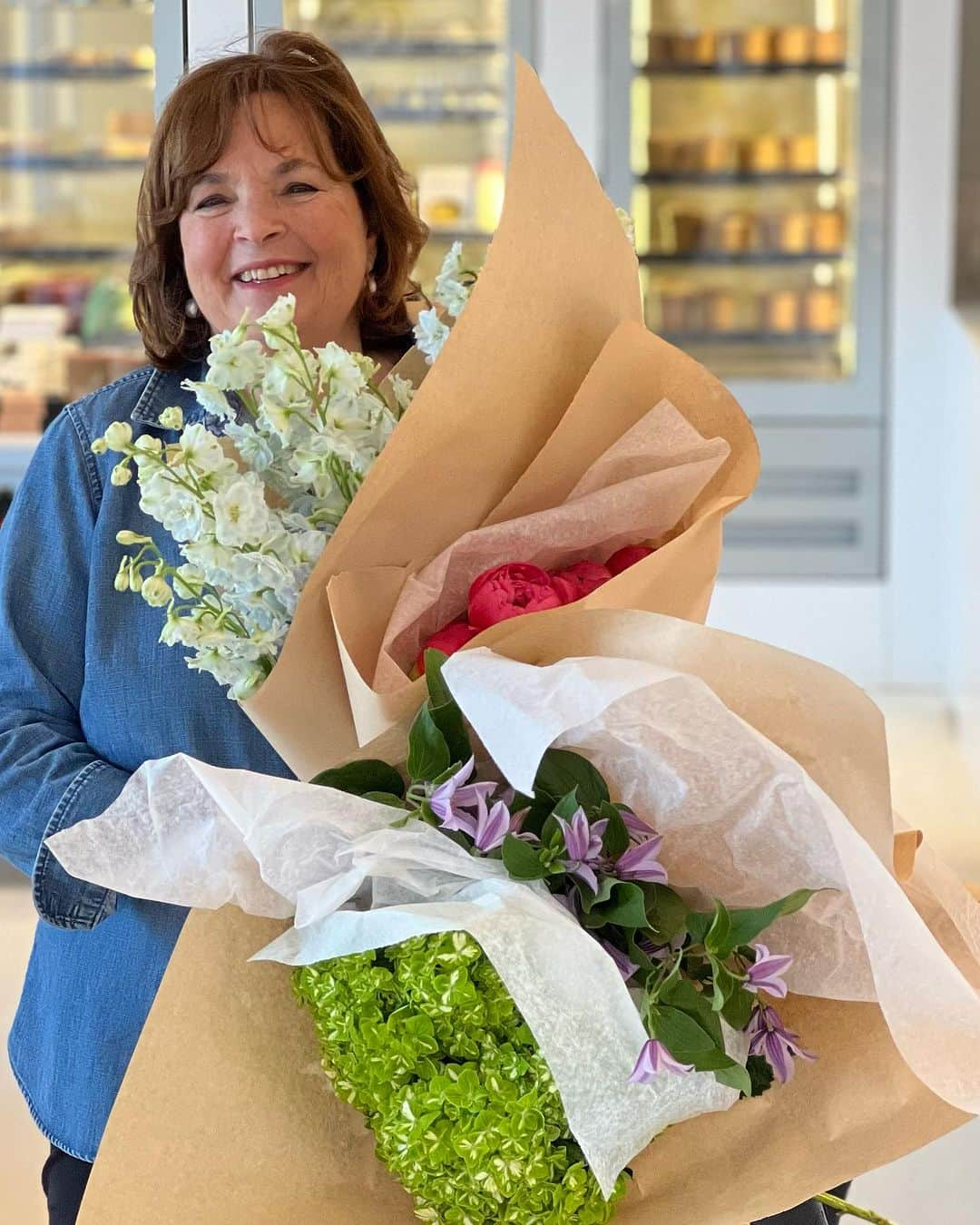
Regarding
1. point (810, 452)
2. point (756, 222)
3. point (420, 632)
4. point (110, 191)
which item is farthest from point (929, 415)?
point (420, 632)

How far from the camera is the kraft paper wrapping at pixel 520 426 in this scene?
82 centimetres

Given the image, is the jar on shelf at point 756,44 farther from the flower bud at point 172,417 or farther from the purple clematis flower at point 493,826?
the purple clematis flower at point 493,826

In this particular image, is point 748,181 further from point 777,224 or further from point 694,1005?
point 694,1005

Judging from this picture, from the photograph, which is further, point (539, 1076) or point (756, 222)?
point (756, 222)

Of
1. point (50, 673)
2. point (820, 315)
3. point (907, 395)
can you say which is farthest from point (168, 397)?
point (820, 315)

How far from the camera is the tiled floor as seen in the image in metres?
2.61

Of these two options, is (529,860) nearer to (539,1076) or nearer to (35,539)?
(539,1076)

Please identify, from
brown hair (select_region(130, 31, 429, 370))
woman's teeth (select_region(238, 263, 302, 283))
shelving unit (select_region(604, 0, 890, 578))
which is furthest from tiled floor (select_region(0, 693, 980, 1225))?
woman's teeth (select_region(238, 263, 302, 283))

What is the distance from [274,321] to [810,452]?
4304mm

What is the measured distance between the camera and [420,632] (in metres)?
0.85

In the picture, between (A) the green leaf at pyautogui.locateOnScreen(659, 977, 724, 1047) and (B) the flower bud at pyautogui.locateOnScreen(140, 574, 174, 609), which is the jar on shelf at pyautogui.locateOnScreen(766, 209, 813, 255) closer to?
(B) the flower bud at pyautogui.locateOnScreen(140, 574, 174, 609)

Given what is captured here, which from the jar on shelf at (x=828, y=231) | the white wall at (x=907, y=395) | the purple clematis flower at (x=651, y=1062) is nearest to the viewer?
the purple clematis flower at (x=651, y=1062)

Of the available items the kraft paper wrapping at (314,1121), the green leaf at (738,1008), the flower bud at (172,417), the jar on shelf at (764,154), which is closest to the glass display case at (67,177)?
the jar on shelf at (764,154)

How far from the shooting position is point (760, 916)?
28.5 inches
